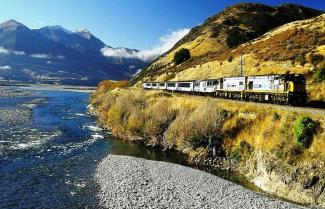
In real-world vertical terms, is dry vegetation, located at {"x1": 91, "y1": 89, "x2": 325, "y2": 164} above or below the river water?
above

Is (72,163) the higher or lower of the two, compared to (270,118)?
lower

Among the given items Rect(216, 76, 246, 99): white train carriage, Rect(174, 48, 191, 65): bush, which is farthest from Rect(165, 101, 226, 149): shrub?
Rect(174, 48, 191, 65): bush

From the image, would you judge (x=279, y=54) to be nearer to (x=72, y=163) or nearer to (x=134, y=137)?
(x=134, y=137)

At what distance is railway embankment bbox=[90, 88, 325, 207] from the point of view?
31078 mm

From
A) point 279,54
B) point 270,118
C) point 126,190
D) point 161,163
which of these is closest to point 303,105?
point 270,118

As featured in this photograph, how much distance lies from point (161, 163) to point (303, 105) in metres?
20.5

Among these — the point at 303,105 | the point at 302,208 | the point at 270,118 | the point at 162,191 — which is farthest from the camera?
the point at 303,105

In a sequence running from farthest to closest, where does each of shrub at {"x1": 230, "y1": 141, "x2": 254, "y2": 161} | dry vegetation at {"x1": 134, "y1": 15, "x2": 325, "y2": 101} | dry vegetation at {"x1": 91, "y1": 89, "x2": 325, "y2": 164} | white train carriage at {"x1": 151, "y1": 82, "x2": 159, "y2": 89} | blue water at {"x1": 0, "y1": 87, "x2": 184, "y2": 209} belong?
white train carriage at {"x1": 151, "y1": 82, "x2": 159, "y2": 89}, dry vegetation at {"x1": 134, "y1": 15, "x2": 325, "y2": 101}, shrub at {"x1": 230, "y1": 141, "x2": 254, "y2": 161}, dry vegetation at {"x1": 91, "y1": 89, "x2": 325, "y2": 164}, blue water at {"x1": 0, "y1": 87, "x2": 184, "y2": 209}

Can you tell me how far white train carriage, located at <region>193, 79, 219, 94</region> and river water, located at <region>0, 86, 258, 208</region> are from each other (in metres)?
23.4

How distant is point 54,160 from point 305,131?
26.9m

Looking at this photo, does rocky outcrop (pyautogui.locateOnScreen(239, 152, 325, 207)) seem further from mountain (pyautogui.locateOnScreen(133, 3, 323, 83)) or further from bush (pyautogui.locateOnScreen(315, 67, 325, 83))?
mountain (pyautogui.locateOnScreen(133, 3, 323, 83))

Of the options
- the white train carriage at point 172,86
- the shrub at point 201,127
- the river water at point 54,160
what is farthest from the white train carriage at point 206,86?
the shrub at point 201,127

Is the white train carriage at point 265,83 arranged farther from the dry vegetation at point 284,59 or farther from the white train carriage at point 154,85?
the white train carriage at point 154,85

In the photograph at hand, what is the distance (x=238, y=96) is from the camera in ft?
208
